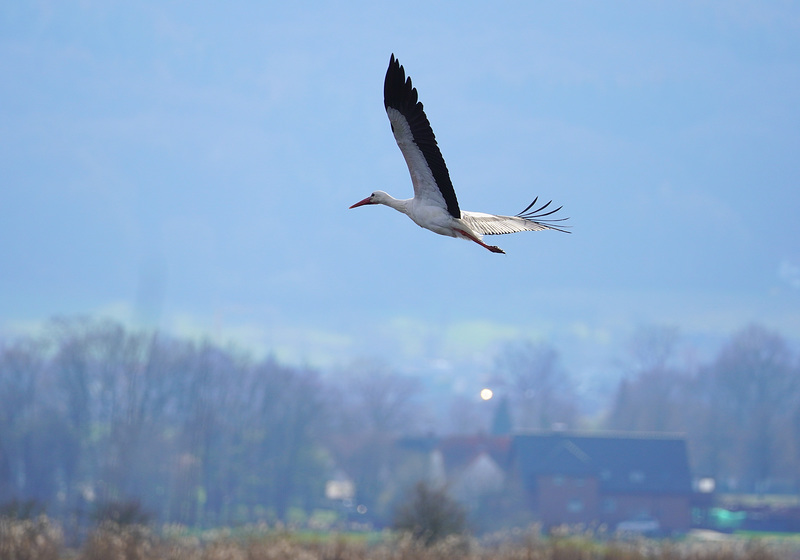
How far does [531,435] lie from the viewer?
58.3 meters

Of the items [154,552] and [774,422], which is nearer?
[154,552]

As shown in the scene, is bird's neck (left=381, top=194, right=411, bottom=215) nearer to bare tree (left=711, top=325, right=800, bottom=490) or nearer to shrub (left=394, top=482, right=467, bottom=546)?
shrub (left=394, top=482, right=467, bottom=546)

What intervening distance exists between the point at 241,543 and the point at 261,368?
1768 inches

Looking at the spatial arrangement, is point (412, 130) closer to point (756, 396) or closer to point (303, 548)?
point (303, 548)

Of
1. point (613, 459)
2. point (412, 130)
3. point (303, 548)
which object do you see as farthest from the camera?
point (613, 459)

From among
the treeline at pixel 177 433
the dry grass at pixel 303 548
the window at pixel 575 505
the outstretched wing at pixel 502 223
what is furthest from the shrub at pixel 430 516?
the window at pixel 575 505

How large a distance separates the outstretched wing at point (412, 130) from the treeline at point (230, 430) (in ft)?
82.8

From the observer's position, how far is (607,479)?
5891 centimetres

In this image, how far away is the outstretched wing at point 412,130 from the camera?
36.2 ft

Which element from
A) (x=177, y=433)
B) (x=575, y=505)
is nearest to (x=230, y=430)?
(x=177, y=433)

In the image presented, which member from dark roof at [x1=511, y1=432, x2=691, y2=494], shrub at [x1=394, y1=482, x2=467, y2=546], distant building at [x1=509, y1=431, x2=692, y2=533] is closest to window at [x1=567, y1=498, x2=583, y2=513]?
distant building at [x1=509, y1=431, x2=692, y2=533]

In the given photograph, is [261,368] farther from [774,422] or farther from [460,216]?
[460,216]

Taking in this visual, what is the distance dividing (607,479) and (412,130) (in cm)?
5082

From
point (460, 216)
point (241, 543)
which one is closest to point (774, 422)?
point (241, 543)
